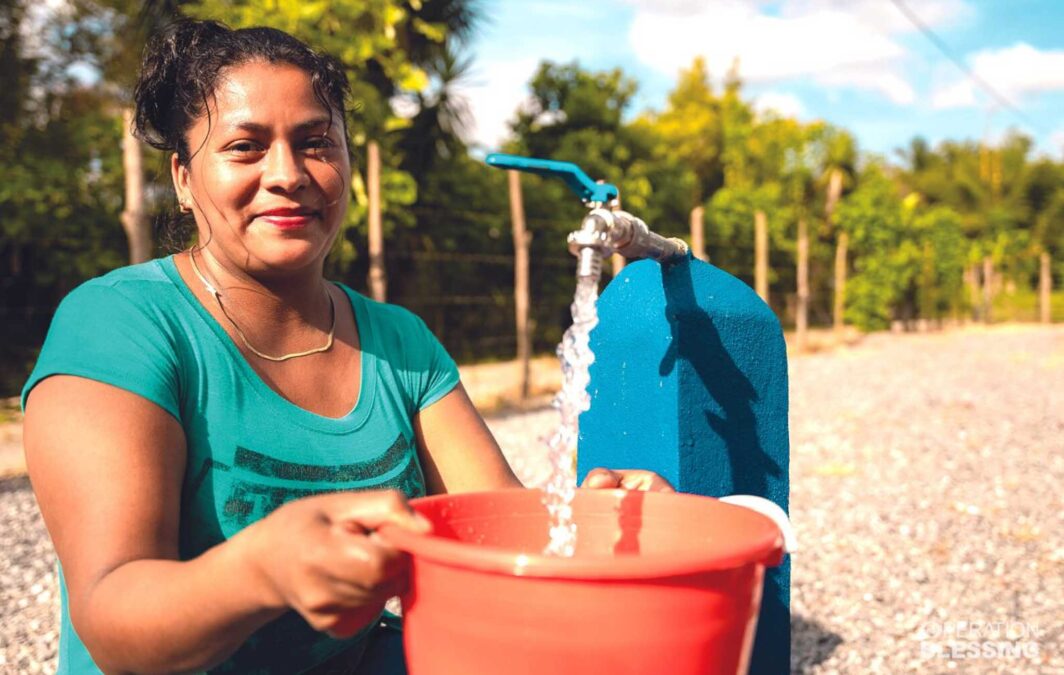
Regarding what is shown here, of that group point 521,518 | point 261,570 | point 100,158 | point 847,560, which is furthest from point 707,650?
point 100,158

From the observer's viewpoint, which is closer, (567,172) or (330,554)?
(330,554)

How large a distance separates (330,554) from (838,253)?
1607cm

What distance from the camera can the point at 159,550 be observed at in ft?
3.70

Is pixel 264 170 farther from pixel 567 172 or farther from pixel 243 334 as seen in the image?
pixel 567 172

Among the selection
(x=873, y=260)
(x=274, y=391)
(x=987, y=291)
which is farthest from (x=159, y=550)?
(x=987, y=291)

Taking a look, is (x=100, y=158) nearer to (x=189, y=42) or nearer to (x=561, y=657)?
(x=189, y=42)

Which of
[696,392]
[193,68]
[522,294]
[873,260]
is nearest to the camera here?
[193,68]

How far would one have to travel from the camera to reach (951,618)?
11.2ft

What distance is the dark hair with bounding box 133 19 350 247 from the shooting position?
1.43 metres

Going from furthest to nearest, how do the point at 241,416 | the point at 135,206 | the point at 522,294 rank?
the point at 522,294 → the point at 135,206 → the point at 241,416

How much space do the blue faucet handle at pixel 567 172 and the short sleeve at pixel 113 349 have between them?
0.52 meters

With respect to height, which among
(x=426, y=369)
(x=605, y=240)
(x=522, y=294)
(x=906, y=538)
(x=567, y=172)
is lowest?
(x=906, y=538)

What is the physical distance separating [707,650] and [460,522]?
335mm

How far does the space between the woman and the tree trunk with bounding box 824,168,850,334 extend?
14846 millimetres
